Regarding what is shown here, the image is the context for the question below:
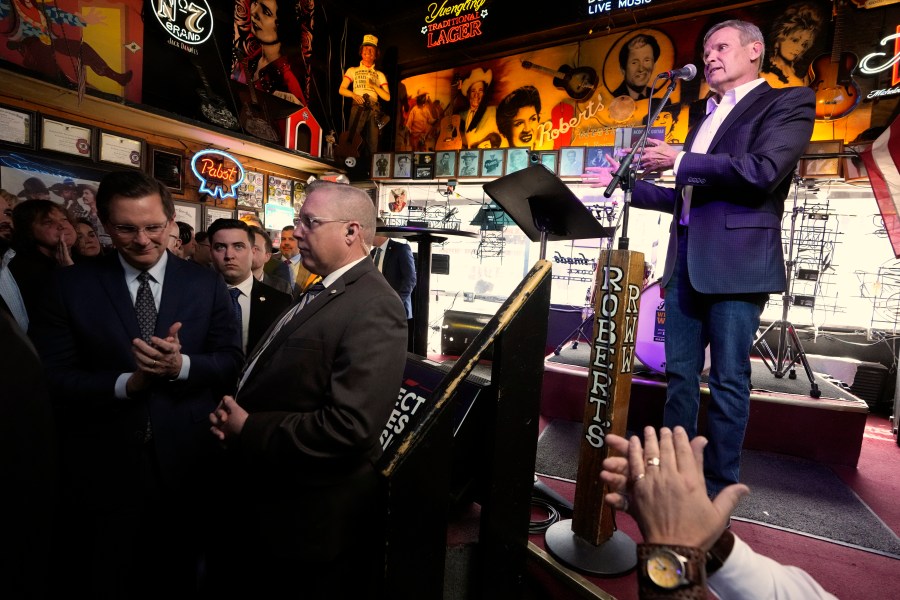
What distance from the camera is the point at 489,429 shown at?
1.40 meters

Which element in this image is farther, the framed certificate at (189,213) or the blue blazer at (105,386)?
the framed certificate at (189,213)

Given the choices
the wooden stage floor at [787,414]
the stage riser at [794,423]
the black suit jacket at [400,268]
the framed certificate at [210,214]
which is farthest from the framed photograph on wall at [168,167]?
the stage riser at [794,423]

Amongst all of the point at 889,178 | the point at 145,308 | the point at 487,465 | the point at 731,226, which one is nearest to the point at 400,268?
the point at 145,308

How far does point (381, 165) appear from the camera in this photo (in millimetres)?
9461

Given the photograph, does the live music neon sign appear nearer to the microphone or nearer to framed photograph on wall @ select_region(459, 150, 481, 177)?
framed photograph on wall @ select_region(459, 150, 481, 177)

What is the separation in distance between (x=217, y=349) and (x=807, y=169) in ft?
25.0

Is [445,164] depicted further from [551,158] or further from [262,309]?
[262,309]

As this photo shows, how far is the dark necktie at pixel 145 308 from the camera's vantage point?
162 centimetres

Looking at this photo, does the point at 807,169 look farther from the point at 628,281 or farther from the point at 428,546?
the point at 428,546

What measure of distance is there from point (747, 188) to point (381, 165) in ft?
27.7

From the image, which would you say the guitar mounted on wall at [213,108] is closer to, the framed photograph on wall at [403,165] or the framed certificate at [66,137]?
the framed certificate at [66,137]

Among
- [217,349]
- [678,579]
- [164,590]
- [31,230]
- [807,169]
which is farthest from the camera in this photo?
[807,169]

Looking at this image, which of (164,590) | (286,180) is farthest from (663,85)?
(164,590)

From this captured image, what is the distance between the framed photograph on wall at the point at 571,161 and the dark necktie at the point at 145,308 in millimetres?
6912
